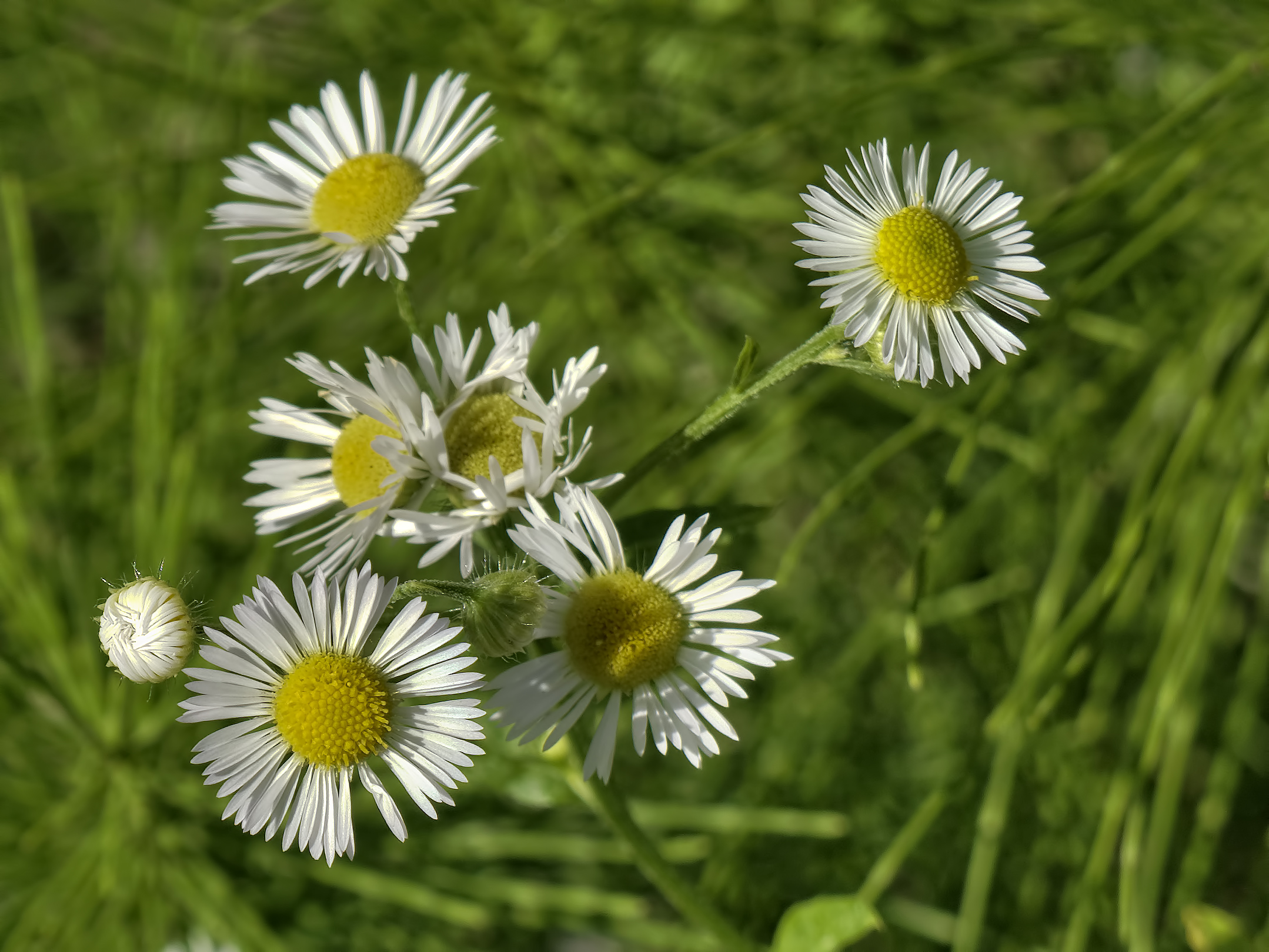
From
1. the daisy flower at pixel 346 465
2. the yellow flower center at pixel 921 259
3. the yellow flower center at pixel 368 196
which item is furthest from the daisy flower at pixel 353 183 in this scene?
the yellow flower center at pixel 921 259

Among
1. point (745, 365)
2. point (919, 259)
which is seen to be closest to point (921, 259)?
point (919, 259)

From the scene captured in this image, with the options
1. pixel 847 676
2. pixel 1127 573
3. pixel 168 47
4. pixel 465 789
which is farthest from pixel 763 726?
pixel 168 47

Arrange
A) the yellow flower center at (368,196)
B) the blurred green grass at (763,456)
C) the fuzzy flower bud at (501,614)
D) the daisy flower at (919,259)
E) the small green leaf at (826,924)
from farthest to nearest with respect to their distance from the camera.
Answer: the blurred green grass at (763,456)
the yellow flower center at (368,196)
the small green leaf at (826,924)
the daisy flower at (919,259)
the fuzzy flower bud at (501,614)

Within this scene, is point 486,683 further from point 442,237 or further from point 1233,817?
point 1233,817

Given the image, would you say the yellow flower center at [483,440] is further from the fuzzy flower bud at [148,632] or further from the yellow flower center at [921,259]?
the yellow flower center at [921,259]

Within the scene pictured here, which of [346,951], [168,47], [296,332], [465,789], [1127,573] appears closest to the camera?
[1127,573]

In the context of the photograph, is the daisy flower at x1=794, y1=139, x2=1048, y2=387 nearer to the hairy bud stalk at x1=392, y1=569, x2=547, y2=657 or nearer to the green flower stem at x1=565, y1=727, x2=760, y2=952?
the hairy bud stalk at x1=392, y1=569, x2=547, y2=657
